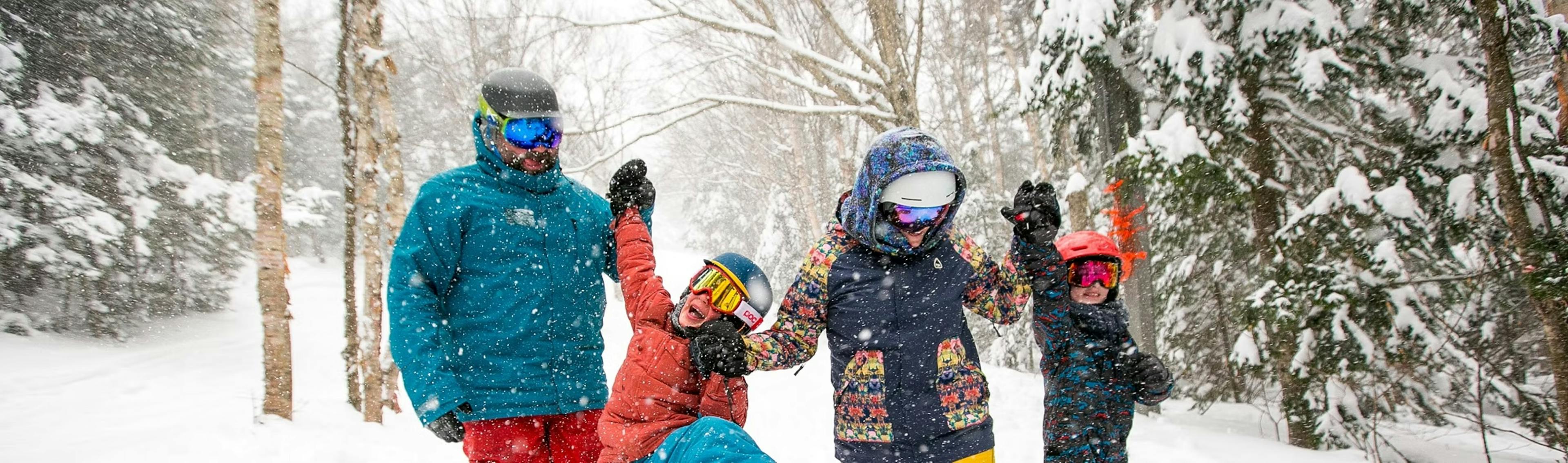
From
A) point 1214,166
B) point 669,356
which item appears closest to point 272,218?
point 669,356

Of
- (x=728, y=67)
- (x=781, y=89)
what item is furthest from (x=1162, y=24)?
(x=728, y=67)

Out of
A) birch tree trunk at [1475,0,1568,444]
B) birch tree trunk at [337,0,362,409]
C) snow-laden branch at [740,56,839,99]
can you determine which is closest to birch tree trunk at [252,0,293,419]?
birch tree trunk at [337,0,362,409]

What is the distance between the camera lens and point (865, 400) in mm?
2416

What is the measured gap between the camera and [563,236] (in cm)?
250

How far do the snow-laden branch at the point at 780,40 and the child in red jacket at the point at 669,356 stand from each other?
4.34 m

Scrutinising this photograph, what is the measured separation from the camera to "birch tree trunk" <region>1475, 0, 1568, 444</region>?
3.70 m

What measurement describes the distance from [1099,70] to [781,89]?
10.8 metres

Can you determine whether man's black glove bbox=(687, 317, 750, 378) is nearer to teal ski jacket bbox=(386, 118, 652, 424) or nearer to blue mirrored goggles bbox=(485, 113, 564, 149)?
teal ski jacket bbox=(386, 118, 652, 424)

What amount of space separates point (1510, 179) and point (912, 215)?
12.3ft

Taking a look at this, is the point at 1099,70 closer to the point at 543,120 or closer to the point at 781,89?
the point at 543,120

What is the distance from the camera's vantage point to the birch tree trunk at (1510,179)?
12.1 feet

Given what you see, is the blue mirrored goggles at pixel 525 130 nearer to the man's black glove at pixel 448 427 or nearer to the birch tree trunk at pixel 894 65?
the man's black glove at pixel 448 427

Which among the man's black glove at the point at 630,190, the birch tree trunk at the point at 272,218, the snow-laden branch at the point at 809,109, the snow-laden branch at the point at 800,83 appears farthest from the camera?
the snow-laden branch at the point at 800,83

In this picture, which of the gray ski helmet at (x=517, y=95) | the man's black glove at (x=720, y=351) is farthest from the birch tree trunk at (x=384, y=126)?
the man's black glove at (x=720, y=351)
